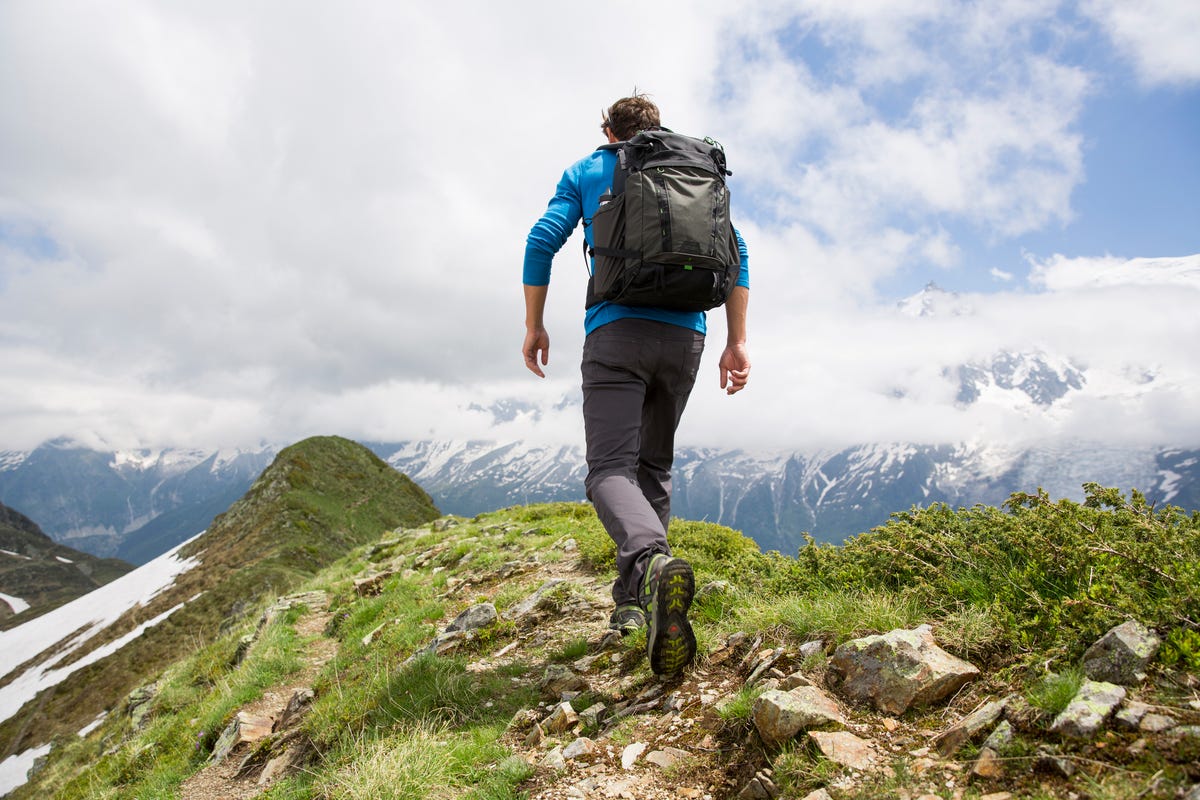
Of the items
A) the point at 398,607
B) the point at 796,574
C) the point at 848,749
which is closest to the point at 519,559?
the point at 398,607

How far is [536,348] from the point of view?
4.57m

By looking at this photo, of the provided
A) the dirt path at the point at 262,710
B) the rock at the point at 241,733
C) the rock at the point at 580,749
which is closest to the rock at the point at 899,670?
the rock at the point at 580,749

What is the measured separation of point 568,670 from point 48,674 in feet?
211

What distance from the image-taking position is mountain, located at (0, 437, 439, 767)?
34.2 m

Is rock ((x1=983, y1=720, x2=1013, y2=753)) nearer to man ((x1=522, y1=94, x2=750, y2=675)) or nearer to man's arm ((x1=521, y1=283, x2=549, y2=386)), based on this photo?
man ((x1=522, y1=94, x2=750, y2=675))

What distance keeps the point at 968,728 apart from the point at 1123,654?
0.64 metres

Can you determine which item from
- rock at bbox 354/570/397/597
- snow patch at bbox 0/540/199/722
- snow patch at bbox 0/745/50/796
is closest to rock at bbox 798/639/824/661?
rock at bbox 354/570/397/597

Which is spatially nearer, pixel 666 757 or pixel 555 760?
pixel 666 757

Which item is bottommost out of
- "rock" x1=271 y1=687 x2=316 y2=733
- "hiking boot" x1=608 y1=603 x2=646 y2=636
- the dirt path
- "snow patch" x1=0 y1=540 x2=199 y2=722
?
"snow patch" x1=0 y1=540 x2=199 y2=722

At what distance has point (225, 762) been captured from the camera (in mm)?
5328

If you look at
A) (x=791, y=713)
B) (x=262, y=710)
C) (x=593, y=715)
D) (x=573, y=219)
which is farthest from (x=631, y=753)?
(x=262, y=710)

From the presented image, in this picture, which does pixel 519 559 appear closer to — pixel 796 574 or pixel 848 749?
pixel 796 574

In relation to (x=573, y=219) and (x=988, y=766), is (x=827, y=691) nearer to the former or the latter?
(x=988, y=766)

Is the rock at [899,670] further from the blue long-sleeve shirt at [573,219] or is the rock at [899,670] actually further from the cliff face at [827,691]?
the blue long-sleeve shirt at [573,219]
